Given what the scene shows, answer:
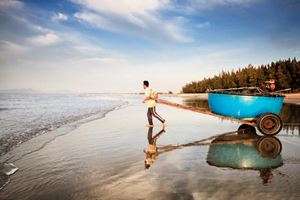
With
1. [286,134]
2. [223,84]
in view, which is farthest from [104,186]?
[223,84]

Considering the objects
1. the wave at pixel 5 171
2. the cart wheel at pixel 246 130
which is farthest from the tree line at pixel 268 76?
the wave at pixel 5 171

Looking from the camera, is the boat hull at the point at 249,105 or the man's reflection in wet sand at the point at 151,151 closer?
the man's reflection in wet sand at the point at 151,151

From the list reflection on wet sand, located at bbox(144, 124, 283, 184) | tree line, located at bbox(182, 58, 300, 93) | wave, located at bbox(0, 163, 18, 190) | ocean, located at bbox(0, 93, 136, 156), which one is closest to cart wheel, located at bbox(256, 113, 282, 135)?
reflection on wet sand, located at bbox(144, 124, 283, 184)

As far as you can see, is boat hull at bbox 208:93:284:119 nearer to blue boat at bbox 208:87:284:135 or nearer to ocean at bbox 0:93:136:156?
blue boat at bbox 208:87:284:135

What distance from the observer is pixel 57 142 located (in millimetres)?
8578

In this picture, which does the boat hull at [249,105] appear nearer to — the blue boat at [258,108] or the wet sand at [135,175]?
the blue boat at [258,108]

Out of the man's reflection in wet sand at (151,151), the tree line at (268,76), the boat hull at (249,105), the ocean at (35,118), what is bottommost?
the ocean at (35,118)

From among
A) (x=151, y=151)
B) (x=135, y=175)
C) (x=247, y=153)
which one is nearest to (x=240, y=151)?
(x=247, y=153)

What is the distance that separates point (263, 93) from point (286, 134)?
1.80m

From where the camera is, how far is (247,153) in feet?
21.2

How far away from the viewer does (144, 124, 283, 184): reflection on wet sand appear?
541 cm

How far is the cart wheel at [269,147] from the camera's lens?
640 centimetres

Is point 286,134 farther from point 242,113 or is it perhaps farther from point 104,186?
point 104,186

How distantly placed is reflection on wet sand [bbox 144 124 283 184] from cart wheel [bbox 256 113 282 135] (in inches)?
9.7
